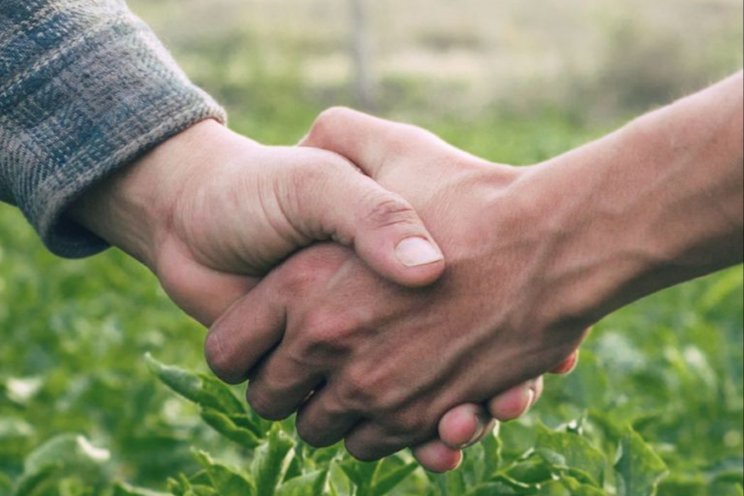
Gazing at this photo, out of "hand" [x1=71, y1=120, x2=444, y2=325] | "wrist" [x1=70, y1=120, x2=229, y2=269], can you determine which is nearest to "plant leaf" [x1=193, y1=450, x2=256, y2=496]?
"hand" [x1=71, y1=120, x2=444, y2=325]

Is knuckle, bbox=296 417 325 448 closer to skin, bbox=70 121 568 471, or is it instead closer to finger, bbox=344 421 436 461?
finger, bbox=344 421 436 461

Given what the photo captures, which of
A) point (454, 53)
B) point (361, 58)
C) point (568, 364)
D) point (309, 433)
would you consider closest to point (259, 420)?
point (309, 433)

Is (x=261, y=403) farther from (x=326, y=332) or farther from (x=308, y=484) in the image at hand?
(x=308, y=484)

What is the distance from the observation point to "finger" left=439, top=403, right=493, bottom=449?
2461 mm

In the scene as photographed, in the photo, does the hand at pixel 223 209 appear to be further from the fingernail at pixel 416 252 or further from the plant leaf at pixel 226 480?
the plant leaf at pixel 226 480

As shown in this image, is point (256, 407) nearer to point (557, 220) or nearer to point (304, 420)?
point (304, 420)

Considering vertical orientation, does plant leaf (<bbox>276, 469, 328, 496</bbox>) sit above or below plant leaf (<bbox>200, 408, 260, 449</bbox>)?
Result: above

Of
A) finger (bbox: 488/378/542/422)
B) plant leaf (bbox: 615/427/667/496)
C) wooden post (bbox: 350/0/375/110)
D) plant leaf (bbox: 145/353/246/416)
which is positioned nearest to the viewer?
plant leaf (bbox: 615/427/667/496)

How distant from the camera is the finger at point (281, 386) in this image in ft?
8.46

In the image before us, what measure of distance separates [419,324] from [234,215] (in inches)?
17.3

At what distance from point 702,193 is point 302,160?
84cm

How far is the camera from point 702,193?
2.11 meters

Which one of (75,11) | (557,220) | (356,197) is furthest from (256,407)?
(75,11)

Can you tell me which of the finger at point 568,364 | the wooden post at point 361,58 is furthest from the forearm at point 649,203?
the wooden post at point 361,58
